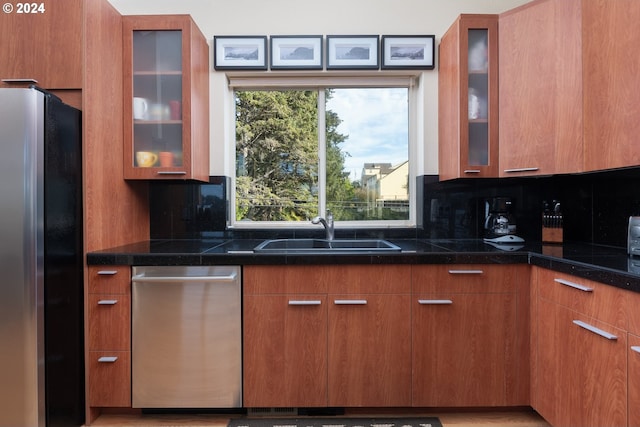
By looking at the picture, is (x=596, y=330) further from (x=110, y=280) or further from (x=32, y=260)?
(x=32, y=260)

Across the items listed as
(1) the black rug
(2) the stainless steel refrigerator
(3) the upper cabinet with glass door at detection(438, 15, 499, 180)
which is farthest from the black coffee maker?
(2) the stainless steel refrigerator

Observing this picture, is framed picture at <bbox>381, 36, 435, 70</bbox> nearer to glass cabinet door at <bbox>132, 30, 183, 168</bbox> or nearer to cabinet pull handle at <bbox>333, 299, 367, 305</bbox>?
glass cabinet door at <bbox>132, 30, 183, 168</bbox>

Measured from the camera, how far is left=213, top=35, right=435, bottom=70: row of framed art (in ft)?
7.99

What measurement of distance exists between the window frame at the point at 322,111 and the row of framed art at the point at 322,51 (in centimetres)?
9

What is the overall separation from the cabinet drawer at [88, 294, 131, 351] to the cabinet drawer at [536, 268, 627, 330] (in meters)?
2.11

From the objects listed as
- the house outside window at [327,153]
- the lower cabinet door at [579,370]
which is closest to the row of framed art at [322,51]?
the house outside window at [327,153]

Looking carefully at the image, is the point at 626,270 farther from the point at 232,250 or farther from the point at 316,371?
the point at 232,250

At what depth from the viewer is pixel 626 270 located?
130 cm

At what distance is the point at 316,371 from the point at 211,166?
1.56m

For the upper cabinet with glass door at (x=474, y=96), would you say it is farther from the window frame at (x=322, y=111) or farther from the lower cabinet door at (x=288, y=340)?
the lower cabinet door at (x=288, y=340)

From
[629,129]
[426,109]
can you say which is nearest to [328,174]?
[426,109]

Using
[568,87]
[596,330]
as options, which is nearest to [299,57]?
[568,87]

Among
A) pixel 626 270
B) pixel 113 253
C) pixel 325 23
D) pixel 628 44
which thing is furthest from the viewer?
pixel 325 23

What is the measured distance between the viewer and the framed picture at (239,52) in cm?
244
